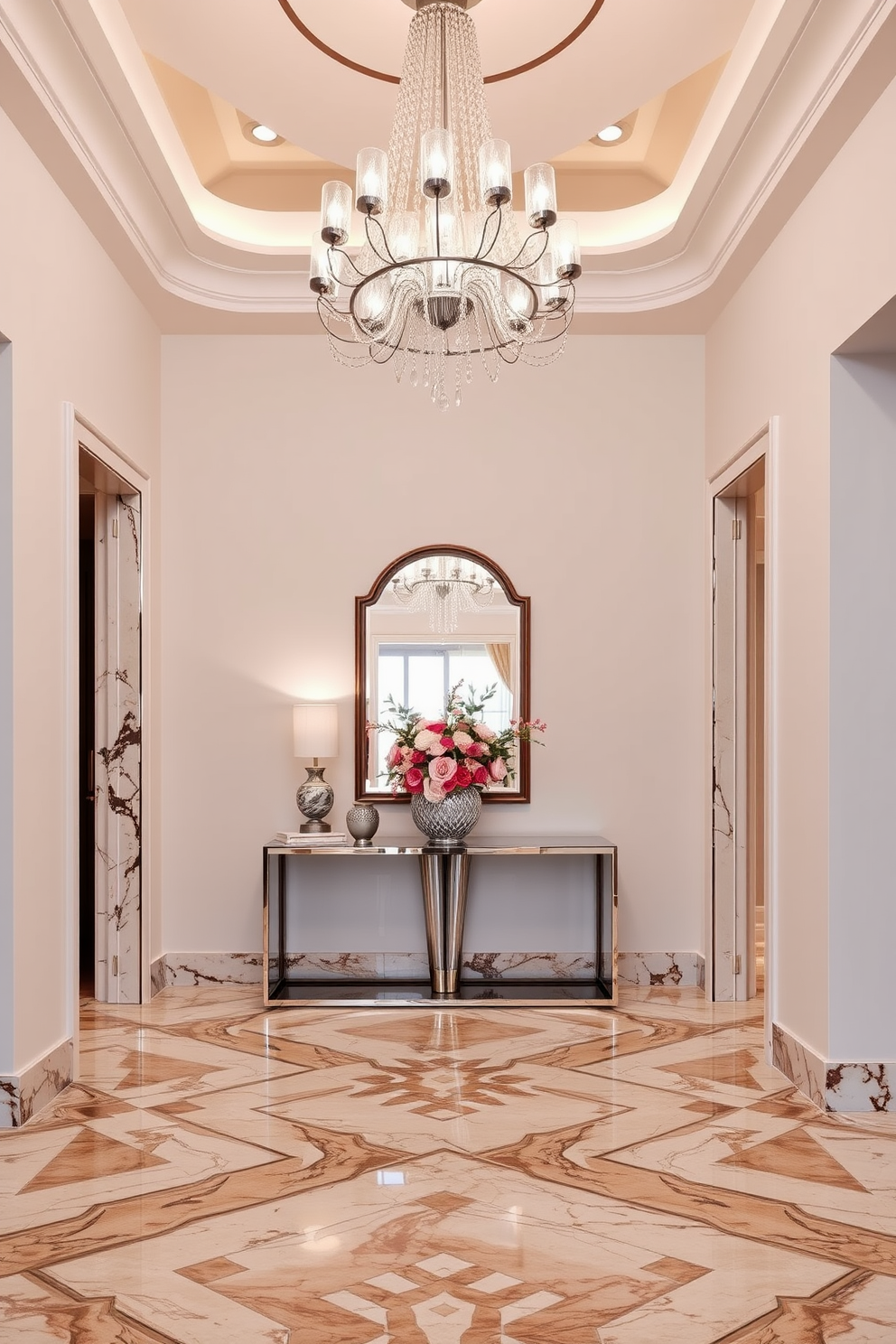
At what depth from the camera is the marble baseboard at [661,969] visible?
5.22m

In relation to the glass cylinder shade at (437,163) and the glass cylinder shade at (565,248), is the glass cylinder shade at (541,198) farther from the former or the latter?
the glass cylinder shade at (437,163)

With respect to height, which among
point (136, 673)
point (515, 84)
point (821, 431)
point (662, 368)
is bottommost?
point (136, 673)

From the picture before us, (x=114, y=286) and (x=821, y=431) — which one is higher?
Answer: (x=114, y=286)

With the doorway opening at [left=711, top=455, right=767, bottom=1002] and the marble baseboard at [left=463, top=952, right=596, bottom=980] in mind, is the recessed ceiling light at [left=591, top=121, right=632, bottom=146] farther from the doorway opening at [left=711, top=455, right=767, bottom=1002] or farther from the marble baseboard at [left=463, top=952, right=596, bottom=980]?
the marble baseboard at [left=463, top=952, right=596, bottom=980]

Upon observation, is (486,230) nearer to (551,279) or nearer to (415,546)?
(551,279)

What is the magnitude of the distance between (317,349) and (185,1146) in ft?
11.8

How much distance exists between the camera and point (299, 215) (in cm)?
494

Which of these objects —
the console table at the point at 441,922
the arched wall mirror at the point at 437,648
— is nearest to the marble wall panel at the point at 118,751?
the console table at the point at 441,922

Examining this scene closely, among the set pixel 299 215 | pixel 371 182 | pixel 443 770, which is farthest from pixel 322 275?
pixel 443 770

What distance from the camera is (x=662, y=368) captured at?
536 centimetres

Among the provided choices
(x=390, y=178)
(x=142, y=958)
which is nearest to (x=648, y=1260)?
(x=142, y=958)

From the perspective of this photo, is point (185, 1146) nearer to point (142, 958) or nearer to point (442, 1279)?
point (442, 1279)

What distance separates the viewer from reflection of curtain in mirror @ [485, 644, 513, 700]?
5.26 meters

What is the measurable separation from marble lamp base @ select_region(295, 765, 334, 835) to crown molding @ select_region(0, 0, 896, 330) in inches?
83.7
